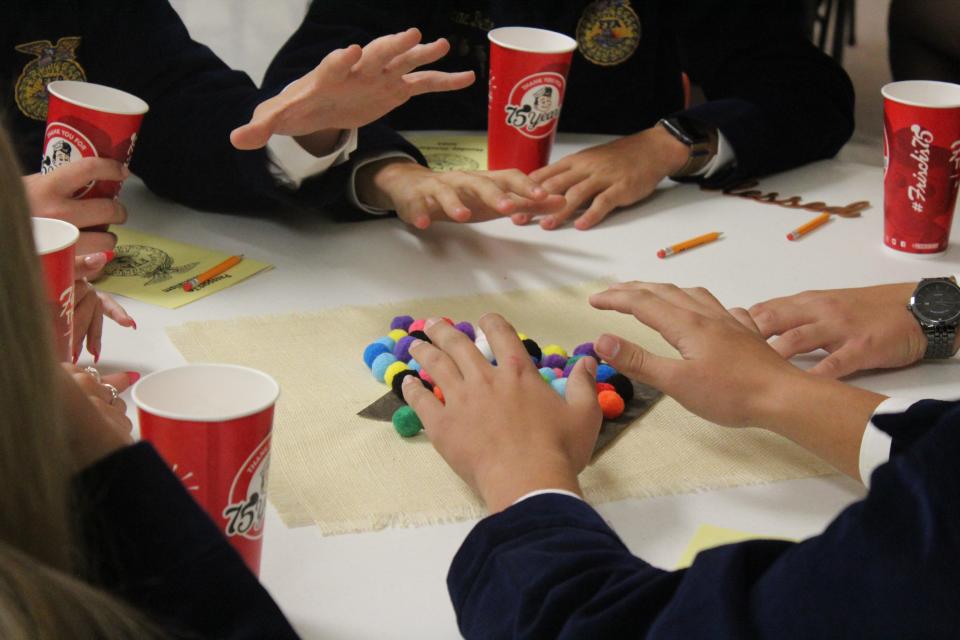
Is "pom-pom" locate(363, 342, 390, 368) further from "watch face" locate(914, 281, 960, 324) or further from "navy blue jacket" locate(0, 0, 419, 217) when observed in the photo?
"watch face" locate(914, 281, 960, 324)

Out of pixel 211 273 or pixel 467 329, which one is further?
pixel 211 273

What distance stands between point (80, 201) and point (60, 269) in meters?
0.34

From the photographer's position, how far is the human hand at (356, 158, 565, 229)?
4.64 feet

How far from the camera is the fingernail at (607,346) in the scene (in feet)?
3.27

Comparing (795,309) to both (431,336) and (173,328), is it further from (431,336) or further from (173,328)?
(173,328)

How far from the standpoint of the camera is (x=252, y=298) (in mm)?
1244

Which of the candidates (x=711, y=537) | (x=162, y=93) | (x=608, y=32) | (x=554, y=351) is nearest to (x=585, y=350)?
(x=554, y=351)

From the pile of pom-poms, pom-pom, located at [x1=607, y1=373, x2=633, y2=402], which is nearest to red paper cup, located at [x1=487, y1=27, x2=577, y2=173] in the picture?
the pile of pom-poms

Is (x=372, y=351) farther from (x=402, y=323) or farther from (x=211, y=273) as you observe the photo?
(x=211, y=273)

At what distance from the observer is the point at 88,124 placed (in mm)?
1177

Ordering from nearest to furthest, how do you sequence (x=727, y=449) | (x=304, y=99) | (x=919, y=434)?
(x=919, y=434)
(x=727, y=449)
(x=304, y=99)

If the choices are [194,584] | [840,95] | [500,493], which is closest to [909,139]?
[840,95]

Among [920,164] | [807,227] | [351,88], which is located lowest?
[807,227]

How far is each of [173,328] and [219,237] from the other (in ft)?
0.96
